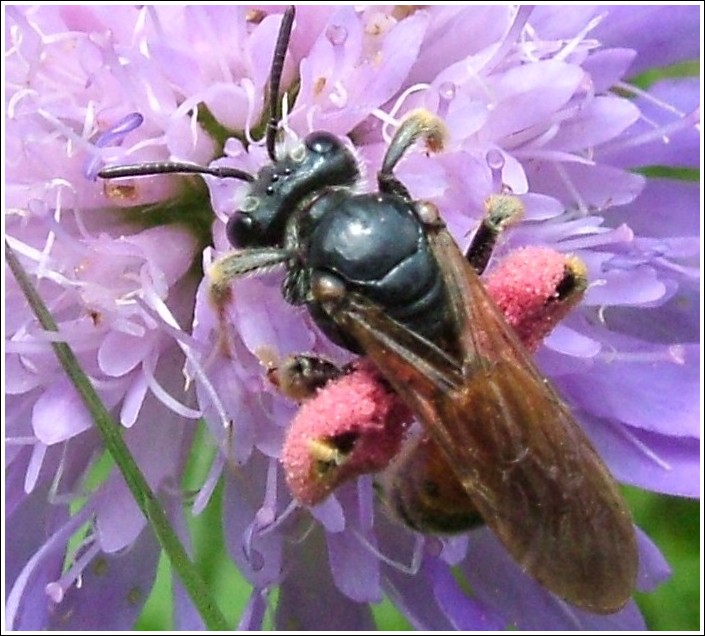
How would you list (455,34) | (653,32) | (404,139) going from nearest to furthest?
1. (404,139)
2. (455,34)
3. (653,32)

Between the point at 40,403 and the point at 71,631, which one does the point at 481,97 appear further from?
the point at 71,631

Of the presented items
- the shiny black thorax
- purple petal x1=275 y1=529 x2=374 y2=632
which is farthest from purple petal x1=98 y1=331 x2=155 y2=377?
purple petal x1=275 y1=529 x2=374 y2=632

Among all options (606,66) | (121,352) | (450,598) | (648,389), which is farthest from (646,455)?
(121,352)

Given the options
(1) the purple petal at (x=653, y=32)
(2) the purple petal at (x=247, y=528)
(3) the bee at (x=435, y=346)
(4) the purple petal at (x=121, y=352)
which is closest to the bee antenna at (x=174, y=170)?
(3) the bee at (x=435, y=346)

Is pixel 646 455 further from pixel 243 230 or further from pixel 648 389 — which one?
pixel 243 230

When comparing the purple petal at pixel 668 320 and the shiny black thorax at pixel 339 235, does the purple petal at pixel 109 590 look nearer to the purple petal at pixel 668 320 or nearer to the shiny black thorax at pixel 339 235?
the shiny black thorax at pixel 339 235

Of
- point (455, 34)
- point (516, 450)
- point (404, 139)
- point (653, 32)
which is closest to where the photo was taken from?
point (516, 450)
